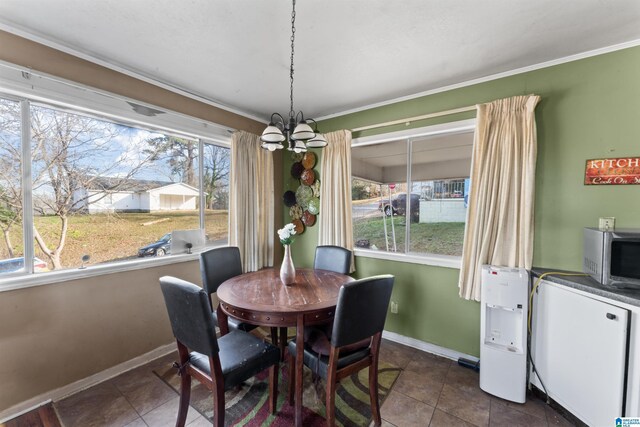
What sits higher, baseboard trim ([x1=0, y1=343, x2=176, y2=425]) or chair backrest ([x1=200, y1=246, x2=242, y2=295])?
chair backrest ([x1=200, y1=246, x2=242, y2=295])

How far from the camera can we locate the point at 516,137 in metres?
1.97

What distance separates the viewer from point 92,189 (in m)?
2.06

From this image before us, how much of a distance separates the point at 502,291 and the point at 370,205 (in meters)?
1.57

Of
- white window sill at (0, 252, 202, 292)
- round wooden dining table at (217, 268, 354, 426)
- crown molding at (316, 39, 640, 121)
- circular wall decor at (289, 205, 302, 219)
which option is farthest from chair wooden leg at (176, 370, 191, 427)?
crown molding at (316, 39, 640, 121)

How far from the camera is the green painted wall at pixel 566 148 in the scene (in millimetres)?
1721

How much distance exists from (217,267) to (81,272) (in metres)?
0.99

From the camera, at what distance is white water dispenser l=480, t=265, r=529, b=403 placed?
5.91ft

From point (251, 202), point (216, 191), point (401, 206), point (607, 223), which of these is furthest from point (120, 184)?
point (607, 223)

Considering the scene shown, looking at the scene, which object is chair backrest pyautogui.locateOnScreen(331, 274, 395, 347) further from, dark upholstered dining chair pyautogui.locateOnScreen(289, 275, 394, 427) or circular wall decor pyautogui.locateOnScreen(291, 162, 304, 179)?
circular wall decor pyautogui.locateOnScreen(291, 162, 304, 179)

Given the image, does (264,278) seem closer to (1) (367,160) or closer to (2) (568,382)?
(1) (367,160)

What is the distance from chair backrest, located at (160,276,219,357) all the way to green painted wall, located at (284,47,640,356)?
2.05 meters

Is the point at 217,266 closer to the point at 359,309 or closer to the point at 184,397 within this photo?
the point at 184,397

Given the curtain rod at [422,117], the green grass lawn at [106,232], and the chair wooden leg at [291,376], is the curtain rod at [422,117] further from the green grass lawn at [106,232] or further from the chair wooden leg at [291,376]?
the chair wooden leg at [291,376]

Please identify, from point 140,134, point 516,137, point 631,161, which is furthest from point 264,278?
point 631,161
